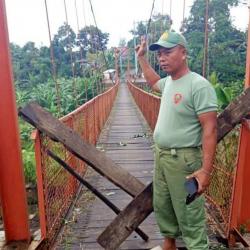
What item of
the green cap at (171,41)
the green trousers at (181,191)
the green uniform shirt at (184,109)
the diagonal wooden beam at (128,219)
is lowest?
the diagonal wooden beam at (128,219)

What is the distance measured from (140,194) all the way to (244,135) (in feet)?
2.29

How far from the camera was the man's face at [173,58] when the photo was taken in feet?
6.17

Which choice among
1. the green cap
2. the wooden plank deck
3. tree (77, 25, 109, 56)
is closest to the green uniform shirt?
the green cap

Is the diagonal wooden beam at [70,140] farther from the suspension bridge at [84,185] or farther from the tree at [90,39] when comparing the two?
the tree at [90,39]

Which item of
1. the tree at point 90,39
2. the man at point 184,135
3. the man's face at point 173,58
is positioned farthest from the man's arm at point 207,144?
the tree at point 90,39

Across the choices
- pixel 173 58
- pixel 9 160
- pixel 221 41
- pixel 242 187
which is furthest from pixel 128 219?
pixel 221 41

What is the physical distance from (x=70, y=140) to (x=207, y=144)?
0.80 m

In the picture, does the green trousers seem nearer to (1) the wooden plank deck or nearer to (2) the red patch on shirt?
(2) the red patch on shirt

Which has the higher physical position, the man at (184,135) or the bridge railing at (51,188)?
the man at (184,135)

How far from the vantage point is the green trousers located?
1879 mm

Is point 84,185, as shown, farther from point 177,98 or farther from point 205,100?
point 205,100

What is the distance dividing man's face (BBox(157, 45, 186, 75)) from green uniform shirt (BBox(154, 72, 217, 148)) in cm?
6

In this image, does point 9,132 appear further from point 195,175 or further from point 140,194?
point 195,175

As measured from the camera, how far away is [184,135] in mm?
1863
